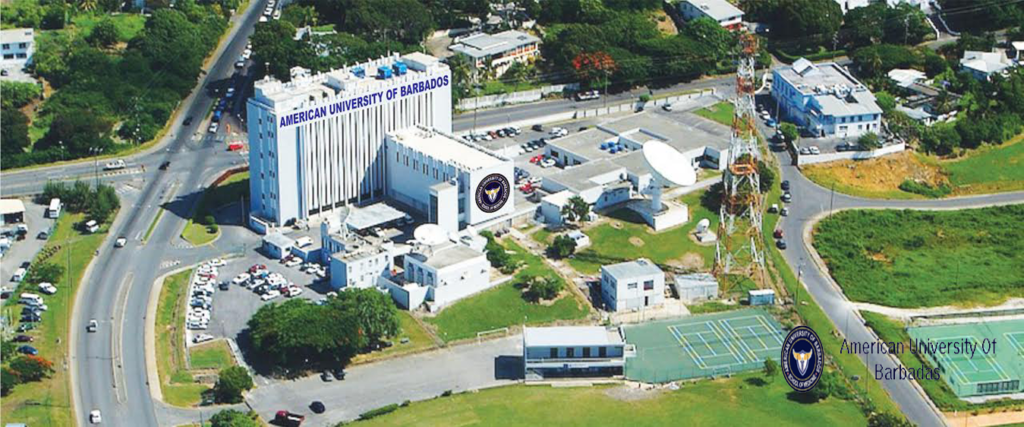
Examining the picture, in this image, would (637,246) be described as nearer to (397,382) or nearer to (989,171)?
(397,382)

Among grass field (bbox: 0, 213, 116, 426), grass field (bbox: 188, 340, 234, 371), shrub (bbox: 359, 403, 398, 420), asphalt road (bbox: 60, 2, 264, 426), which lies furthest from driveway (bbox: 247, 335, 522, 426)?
grass field (bbox: 0, 213, 116, 426)

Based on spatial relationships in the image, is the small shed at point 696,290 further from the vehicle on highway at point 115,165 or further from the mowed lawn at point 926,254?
the vehicle on highway at point 115,165

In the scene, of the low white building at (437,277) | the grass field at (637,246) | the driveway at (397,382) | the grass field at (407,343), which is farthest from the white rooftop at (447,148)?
the driveway at (397,382)

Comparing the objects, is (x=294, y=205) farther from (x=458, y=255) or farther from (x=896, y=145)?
(x=896, y=145)

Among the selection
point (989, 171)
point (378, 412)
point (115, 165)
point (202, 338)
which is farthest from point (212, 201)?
point (989, 171)

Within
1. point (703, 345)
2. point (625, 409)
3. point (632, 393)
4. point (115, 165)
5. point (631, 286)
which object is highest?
point (631, 286)

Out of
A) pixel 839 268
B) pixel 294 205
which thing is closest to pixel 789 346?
pixel 839 268
